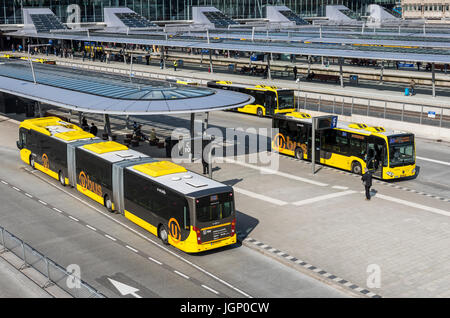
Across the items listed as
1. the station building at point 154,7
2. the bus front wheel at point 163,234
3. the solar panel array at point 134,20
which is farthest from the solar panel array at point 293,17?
the bus front wheel at point 163,234

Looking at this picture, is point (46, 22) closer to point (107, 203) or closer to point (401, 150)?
point (107, 203)

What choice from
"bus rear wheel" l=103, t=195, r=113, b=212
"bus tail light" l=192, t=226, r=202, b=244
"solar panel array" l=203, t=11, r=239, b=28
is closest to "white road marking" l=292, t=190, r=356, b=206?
"bus tail light" l=192, t=226, r=202, b=244

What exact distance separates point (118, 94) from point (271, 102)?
A: 19.0 m

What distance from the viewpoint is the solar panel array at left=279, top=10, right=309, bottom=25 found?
440ft

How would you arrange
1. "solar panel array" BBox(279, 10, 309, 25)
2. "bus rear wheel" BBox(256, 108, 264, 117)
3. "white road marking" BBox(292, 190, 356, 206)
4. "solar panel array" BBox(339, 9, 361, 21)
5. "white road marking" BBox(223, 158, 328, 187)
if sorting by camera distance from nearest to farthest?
"white road marking" BBox(292, 190, 356, 206) < "white road marking" BBox(223, 158, 328, 187) < "bus rear wheel" BBox(256, 108, 264, 117) < "solar panel array" BBox(279, 10, 309, 25) < "solar panel array" BBox(339, 9, 361, 21)

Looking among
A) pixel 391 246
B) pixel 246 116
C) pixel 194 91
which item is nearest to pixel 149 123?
pixel 246 116

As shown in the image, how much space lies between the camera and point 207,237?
80.8 ft

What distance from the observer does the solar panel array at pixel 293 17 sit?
134 meters

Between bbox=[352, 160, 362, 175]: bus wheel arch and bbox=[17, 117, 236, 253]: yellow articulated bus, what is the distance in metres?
13.9

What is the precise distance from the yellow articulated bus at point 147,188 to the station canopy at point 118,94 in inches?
135

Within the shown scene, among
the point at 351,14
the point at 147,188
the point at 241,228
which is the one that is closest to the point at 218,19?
the point at 351,14

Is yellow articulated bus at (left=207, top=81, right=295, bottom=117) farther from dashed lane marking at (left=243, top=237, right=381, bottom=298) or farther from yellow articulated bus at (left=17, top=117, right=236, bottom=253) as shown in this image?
dashed lane marking at (left=243, top=237, right=381, bottom=298)

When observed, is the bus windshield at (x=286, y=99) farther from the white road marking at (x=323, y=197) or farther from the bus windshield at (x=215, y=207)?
the bus windshield at (x=215, y=207)

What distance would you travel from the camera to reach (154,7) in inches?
5182
